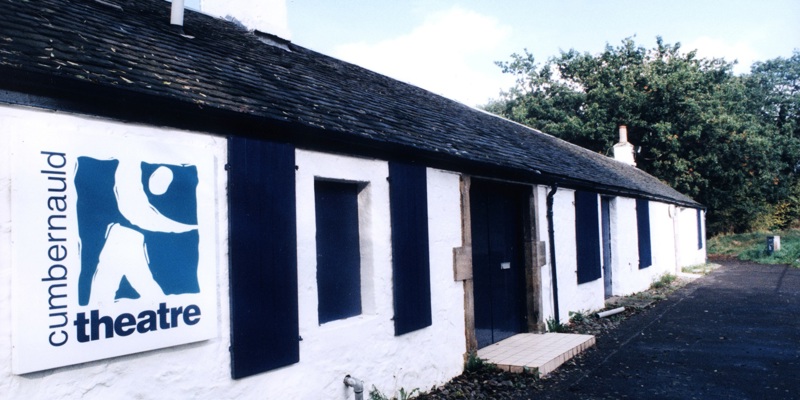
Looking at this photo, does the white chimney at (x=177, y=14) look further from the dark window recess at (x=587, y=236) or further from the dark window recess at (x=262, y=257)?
the dark window recess at (x=587, y=236)

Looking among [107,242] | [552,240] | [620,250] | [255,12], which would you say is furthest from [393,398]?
[620,250]

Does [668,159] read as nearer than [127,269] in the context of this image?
No

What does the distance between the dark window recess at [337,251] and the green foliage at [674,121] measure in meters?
26.3

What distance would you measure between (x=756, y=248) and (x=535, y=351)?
25731 mm

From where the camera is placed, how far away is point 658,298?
13.8 meters

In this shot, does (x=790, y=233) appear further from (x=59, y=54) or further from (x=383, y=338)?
(x=59, y=54)

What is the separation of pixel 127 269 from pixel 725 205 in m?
34.9

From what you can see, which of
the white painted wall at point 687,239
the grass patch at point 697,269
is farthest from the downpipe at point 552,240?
the grass patch at point 697,269

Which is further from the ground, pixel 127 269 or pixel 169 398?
pixel 127 269

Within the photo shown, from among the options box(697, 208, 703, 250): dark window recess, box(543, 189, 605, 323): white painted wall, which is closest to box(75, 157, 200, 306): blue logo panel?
box(543, 189, 605, 323): white painted wall

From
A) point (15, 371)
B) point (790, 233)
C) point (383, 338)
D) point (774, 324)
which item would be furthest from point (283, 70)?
point (790, 233)

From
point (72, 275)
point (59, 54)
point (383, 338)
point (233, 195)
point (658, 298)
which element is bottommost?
point (658, 298)

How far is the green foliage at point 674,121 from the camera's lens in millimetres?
28266

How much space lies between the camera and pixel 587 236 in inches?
459
